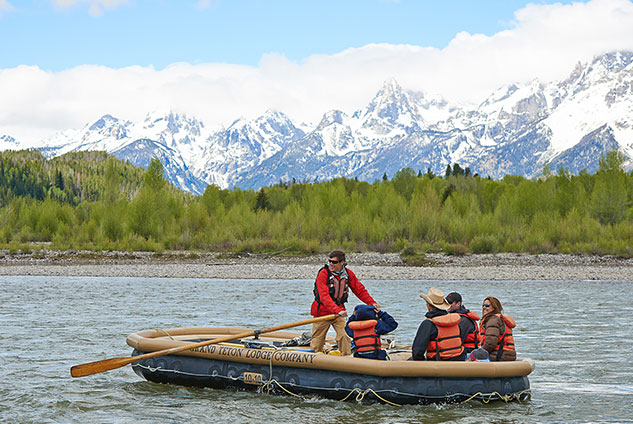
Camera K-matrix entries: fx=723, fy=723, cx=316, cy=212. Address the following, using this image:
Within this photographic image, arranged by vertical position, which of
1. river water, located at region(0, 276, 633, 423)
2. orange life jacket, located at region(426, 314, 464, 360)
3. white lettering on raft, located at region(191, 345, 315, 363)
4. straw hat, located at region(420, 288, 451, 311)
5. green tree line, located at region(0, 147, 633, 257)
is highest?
green tree line, located at region(0, 147, 633, 257)

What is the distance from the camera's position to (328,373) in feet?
41.0

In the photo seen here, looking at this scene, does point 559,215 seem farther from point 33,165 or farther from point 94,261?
point 33,165

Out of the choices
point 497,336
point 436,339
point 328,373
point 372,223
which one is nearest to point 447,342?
point 436,339

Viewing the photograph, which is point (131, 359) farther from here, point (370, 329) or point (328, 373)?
point (370, 329)

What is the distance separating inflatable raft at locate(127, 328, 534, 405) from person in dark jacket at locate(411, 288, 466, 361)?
302mm

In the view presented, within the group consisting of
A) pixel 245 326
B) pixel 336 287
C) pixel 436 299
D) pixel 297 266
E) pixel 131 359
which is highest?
pixel 336 287

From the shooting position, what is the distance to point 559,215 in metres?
59.5

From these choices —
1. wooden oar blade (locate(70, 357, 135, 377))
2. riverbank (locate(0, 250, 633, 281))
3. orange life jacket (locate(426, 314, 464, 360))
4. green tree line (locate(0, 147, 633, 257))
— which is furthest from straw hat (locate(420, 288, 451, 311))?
green tree line (locate(0, 147, 633, 257))

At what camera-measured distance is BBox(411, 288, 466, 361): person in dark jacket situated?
11844 mm

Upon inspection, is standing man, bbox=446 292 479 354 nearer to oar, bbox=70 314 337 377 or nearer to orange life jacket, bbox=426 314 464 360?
orange life jacket, bbox=426 314 464 360

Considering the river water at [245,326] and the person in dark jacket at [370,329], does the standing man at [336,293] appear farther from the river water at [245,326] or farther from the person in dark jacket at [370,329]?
the river water at [245,326]

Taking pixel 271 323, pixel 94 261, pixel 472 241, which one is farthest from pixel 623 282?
pixel 94 261

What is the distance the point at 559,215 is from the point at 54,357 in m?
50.4

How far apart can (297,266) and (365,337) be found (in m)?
33.8
